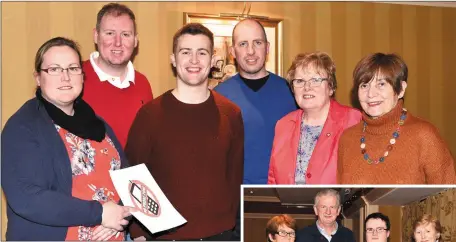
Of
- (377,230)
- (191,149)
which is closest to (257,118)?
(191,149)

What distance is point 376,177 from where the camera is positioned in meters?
2.19

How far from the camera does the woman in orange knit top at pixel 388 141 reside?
7.05 ft

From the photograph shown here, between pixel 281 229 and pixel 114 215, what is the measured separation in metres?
0.62

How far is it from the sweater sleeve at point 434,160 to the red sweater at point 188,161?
763 mm

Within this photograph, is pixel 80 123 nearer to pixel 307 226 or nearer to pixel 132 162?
pixel 132 162

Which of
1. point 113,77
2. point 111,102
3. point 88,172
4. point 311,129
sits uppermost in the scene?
point 113,77

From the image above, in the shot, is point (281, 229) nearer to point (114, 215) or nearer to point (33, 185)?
point (114, 215)

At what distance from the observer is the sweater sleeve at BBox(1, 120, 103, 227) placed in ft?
6.30

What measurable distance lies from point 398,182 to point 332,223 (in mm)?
519

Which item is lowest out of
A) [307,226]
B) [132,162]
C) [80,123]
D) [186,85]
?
[307,226]

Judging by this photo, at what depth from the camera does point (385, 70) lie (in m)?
2.23

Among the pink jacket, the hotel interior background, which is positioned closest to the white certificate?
the pink jacket

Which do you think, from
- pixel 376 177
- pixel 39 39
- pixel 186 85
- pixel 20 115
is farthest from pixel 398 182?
pixel 39 39

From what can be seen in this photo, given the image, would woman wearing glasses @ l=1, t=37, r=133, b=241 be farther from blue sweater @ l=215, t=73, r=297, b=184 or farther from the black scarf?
blue sweater @ l=215, t=73, r=297, b=184
